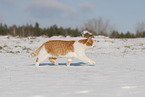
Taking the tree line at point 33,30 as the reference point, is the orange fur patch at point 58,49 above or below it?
below

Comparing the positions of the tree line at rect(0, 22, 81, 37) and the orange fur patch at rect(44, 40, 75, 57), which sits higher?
the tree line at rect(0, 22, 81, 37)

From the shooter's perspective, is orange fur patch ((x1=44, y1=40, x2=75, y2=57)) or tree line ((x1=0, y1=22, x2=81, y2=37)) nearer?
orange fur patch ((x1=44, y1=40, x2=75, y2=57))

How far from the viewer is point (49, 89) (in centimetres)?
340

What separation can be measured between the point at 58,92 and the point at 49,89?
0.27 m

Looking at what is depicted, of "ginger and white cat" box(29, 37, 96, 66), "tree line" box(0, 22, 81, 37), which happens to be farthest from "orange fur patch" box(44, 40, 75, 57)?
"tree line" box(0, 22, 81, 37)

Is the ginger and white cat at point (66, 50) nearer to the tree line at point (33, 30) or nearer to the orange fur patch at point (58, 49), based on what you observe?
the orange fur patch at point (58, 49)

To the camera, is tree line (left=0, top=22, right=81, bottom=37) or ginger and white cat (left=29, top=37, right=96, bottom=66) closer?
ginger and white cat (left=29, top=37, right=96, bottom=66)

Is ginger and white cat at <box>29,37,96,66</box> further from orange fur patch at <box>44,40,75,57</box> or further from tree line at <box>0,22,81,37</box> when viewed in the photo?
tree line at <box>0,22,81,37</box>

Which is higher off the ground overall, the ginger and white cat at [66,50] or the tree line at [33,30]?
the tree line at [33,30]

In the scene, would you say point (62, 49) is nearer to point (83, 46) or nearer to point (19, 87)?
point (83, 46)

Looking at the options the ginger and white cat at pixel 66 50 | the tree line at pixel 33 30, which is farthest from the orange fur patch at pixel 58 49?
the tree line at pixel 33 30

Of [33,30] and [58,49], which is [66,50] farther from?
[33,30]

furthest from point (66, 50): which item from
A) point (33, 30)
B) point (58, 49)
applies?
point (33, 30)

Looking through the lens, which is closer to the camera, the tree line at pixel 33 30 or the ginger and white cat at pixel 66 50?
the ginger and white cat at pixel 66 50
